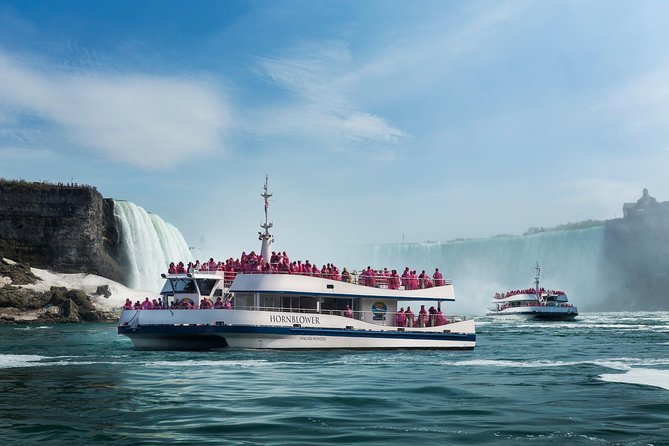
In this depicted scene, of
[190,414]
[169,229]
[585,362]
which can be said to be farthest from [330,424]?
[169,229]

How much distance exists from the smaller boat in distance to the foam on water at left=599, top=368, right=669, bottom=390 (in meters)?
69.6

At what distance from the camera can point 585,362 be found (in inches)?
1200

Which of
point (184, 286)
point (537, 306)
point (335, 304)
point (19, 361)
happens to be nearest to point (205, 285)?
point (184, 286)

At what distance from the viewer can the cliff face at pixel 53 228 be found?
8731cm

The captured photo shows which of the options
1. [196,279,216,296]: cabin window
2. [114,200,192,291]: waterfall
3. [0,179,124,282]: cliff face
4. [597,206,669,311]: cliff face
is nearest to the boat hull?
[196,279,216,296]: cabin window

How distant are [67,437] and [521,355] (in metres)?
25.0

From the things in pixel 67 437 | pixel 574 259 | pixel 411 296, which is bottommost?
pixel 67 437

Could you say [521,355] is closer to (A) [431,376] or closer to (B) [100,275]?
(A) [431,376]

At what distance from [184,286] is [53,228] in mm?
59378

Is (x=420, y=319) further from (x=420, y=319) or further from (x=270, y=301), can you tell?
(x=270, y=301)

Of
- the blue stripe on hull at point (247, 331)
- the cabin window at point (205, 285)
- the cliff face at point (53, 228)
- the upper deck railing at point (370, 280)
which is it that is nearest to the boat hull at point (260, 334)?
the blue stripe on hull at point (247, 331)

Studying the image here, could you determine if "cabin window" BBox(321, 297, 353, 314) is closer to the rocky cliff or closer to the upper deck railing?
the upper deck railing

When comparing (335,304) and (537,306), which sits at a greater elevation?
(537,306)

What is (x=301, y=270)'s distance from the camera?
35.2 m
